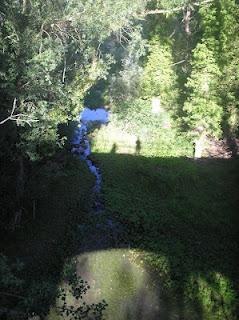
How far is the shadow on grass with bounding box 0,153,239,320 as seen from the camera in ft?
43.1

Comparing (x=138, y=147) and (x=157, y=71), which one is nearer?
(x=138, y=147)

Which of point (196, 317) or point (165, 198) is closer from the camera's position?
point (196, 317)

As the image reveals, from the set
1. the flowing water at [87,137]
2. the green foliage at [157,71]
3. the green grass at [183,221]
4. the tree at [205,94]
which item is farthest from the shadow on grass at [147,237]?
the green foliage at [157,71]

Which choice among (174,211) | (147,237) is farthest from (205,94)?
(147,237)

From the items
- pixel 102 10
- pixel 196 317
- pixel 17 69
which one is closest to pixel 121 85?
pixel 102 10

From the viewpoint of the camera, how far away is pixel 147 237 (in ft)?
52.9

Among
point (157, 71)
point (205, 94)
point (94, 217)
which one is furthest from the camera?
point (157, 71)

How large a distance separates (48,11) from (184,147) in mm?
13192

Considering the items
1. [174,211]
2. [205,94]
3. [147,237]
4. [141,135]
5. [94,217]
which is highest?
[205,94]

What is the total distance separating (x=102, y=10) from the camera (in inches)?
549

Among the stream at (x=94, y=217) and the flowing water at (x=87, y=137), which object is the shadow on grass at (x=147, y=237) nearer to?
the stream at (x=94, y=217)

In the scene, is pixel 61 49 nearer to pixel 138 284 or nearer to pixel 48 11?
pixel 48 11

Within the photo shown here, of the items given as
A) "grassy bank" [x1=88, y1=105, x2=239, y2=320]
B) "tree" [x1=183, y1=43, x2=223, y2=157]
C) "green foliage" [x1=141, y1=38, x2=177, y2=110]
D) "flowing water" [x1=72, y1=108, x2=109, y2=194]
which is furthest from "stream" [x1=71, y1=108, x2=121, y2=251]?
"tree" [x1=183, y1=43, x2=223, y2=157]

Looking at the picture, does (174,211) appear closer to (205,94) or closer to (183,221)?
(183,221)
